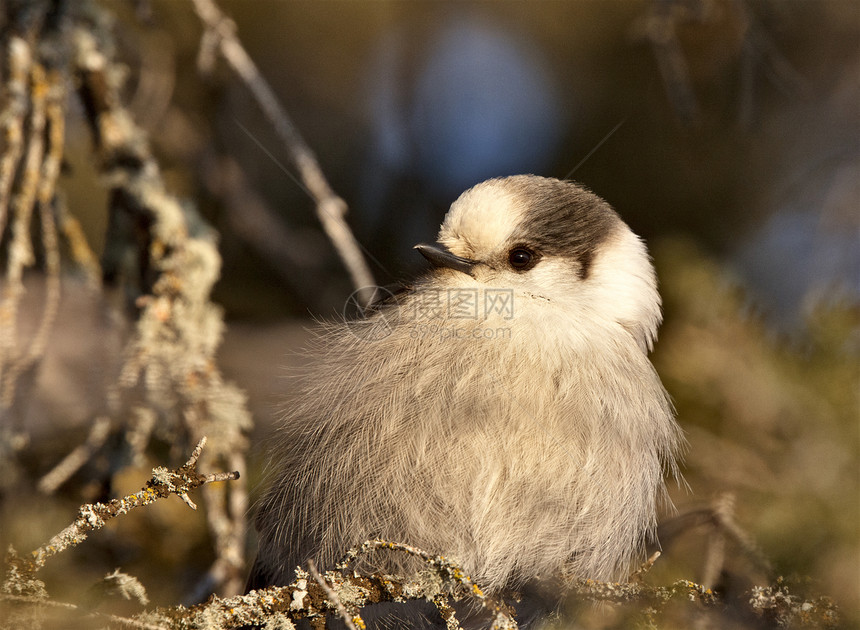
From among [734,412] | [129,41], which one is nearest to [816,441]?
[734,412]

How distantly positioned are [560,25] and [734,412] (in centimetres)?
241

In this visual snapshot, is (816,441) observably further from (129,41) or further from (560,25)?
(560,25)

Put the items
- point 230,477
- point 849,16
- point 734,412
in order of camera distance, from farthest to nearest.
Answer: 1. point 849,16
2. point 734,412
3. point 230,477

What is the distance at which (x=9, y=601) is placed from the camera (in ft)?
3.42

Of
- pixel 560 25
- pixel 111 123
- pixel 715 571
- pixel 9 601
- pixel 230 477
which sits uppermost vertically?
pixel 560 25

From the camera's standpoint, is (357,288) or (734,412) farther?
(357,288)

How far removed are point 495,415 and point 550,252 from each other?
0.43 meters

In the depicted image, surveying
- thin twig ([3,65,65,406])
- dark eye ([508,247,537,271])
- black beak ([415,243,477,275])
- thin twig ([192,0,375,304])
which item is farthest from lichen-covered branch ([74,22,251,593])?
dark eye ([508,247,537,271])
